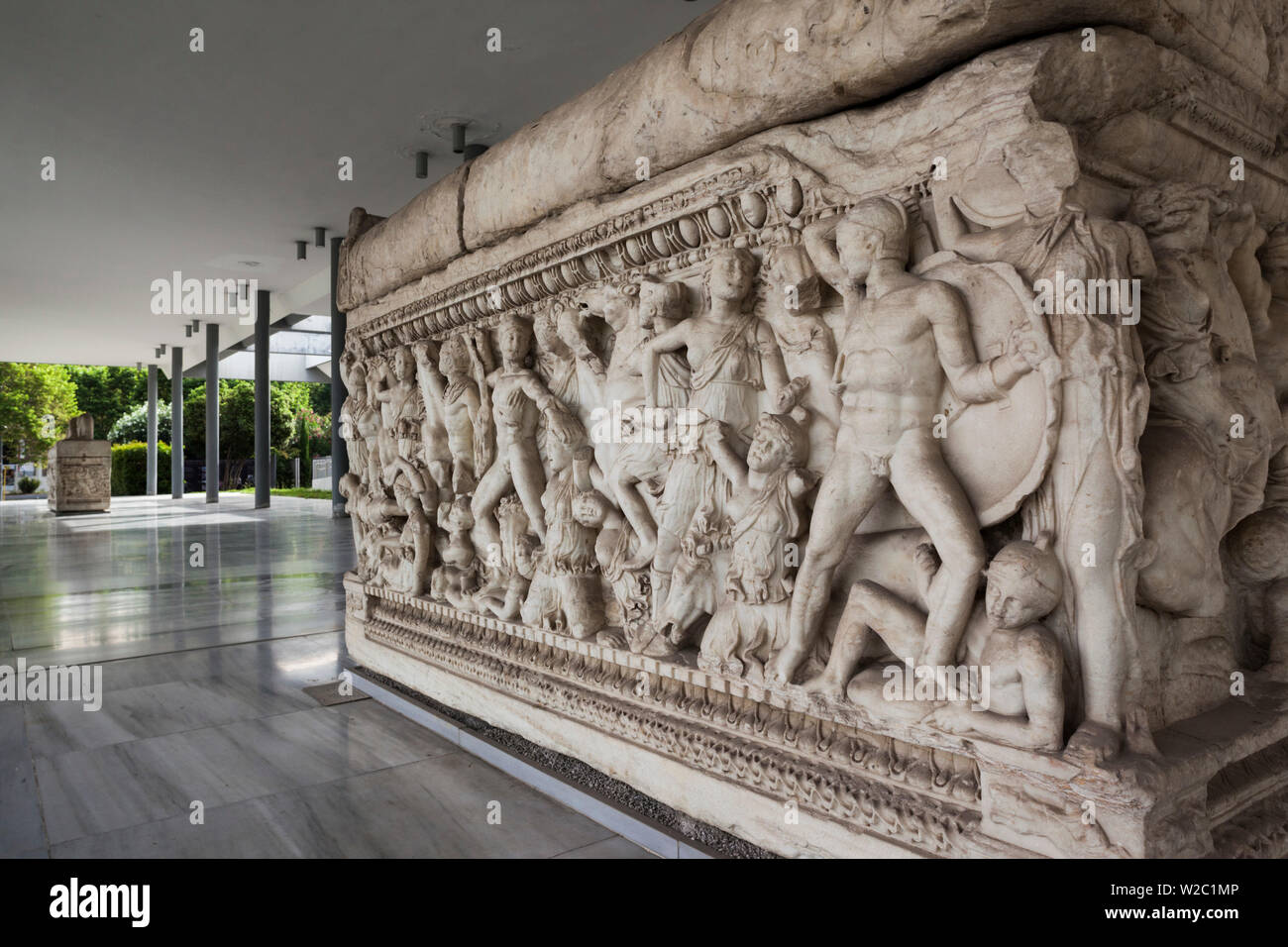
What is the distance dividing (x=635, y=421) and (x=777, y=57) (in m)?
1.23

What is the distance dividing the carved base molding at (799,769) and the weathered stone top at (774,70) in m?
1.64

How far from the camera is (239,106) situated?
25.3ft

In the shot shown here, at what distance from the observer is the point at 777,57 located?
224 centimetres

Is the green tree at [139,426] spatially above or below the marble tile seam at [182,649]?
above

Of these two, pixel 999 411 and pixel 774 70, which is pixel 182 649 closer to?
pixel 774 70

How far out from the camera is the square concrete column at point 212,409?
20.6 meters

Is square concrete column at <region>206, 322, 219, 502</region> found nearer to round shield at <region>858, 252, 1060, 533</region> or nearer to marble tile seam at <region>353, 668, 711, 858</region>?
marble tile seam at <region>353, 668, 711, 858</region>

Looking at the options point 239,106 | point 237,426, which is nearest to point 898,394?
point 239,106

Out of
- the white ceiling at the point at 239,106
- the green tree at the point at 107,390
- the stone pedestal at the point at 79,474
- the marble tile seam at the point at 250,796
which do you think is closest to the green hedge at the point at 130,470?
the green tree at the point at 107,390

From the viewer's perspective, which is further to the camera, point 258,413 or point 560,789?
point 258,413

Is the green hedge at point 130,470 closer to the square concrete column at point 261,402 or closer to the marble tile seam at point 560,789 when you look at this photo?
the square concrete column at point 261,402

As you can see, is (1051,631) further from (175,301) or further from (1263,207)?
(175,301)

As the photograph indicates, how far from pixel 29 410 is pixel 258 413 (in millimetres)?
19558
